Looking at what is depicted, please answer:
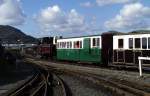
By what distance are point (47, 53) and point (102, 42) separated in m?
23.3

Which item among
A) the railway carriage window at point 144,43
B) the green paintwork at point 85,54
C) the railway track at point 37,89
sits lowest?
the railway track at point 37,89

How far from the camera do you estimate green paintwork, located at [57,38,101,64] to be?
121ft

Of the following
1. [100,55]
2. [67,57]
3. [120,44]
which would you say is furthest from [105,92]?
[67,57]

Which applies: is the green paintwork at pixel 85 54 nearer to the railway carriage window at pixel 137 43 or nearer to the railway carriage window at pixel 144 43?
the railway carriage window at pixel 137 43

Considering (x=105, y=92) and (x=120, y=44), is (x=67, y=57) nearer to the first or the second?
(x=120, y=44)

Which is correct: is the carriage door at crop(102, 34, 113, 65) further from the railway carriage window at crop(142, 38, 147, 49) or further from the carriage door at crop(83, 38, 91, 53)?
the railway carriage window at crop(142, 38, 147, 49)

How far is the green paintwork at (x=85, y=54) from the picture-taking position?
36.8 m

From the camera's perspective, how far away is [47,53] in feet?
191

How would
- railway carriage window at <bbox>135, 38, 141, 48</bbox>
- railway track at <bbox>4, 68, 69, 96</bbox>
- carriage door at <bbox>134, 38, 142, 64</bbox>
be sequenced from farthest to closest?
railway carriage window at <bbox>135, 38, 141, 48</bbox>, carriage door at <bbox>134, 38, 142, 64</bbox>, railway track at <bbox>4, 68, 69, 96</bbox>

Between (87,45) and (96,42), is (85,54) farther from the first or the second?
(96,42)

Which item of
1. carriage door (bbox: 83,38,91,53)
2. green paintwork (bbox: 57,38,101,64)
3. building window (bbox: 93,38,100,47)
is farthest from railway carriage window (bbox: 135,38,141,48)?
carriage door (bbox: 83,38,91,53)

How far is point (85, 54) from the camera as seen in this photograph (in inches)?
1547

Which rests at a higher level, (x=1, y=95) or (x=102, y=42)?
(x=102, y=42)

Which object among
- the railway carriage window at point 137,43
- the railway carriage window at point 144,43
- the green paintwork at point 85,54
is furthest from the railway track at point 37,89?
the green paintwork at point 85,54
